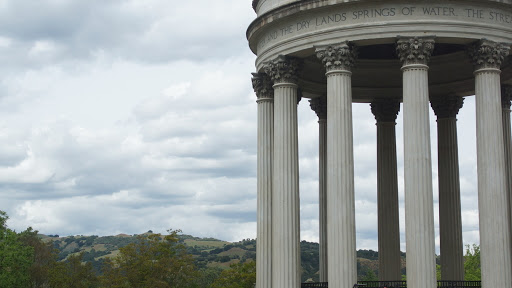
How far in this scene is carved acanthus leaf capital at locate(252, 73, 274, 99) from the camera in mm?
70550

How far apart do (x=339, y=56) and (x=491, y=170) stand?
14477 millimetres

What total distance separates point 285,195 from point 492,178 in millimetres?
16588

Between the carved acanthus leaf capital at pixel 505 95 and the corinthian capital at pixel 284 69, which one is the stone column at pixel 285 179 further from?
the carved acanthus leaf capital at pixel 505 95

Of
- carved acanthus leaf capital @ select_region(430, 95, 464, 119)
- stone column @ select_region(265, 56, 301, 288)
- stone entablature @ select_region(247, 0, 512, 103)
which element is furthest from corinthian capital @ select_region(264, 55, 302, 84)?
carved acanthus leaf capital @ select_region(430, 95, 464, 119)

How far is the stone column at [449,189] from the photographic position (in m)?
77.3

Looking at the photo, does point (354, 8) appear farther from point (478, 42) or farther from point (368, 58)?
point (368, 58)

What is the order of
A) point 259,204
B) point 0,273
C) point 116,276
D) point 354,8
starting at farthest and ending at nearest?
point 116,276 < point 0,273 < point 259,204 < point 354,8

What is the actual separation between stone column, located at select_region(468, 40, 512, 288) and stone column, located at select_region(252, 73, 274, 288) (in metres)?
18.2

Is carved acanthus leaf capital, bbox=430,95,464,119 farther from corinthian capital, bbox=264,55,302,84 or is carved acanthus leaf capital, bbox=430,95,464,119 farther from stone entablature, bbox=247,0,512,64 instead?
corinthian capital, bbox=264,55,302,84

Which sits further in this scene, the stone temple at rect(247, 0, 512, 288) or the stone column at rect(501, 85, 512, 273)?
the stone column at rect(501, 85, 512, 273)

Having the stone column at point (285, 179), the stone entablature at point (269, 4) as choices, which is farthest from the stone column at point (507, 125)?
the stone column at point (285, 179)

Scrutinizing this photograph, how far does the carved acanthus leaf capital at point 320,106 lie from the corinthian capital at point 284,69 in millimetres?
13788

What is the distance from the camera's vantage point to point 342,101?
60250mm

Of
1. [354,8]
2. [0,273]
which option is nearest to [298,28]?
[354,8]
